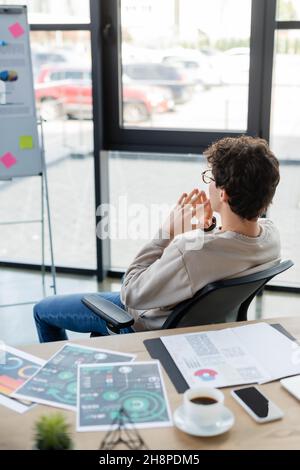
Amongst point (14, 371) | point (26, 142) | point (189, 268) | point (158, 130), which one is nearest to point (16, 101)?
point (26, 142)

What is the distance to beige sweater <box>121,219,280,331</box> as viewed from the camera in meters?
1.76

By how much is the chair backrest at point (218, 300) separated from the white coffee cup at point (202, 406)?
515 mm

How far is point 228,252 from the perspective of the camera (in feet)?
5.91

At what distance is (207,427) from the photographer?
118 cm

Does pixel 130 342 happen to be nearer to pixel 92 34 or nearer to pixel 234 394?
pixel 234 394

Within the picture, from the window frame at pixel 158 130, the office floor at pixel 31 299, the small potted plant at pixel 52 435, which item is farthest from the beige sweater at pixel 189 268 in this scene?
the window frame at pixel 158 130

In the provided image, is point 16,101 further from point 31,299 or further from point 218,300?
point 218,300

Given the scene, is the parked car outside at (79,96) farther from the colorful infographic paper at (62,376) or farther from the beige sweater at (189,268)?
the colorful infographic paper at (62,376)

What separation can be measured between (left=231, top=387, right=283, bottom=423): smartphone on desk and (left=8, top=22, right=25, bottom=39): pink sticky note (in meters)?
2.51

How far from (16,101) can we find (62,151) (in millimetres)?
785

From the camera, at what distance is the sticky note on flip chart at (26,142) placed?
3291 millimetres

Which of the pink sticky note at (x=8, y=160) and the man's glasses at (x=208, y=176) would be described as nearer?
the man's glasses at (x=208, y=176)
